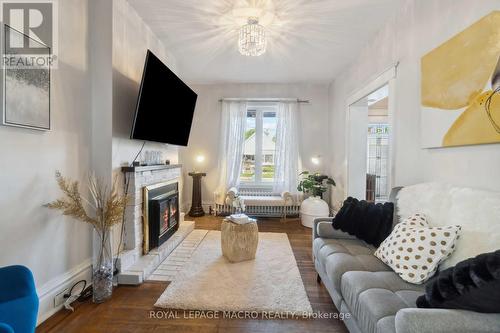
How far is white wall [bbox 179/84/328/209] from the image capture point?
5.16 m

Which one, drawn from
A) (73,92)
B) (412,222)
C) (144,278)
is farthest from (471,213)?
(73,92)

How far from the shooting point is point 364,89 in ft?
10.9

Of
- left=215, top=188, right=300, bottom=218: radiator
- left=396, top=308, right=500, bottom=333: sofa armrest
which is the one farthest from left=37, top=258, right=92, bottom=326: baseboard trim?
left=215, top=188, right=300, bottom=218: radiator

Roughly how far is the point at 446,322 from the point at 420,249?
0.65m

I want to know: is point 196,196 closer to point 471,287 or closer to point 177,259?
point 177,259

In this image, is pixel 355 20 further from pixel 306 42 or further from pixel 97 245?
pixel 97 245

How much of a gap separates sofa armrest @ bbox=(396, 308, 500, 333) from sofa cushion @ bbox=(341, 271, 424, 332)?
170 mm

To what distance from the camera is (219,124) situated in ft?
17.1

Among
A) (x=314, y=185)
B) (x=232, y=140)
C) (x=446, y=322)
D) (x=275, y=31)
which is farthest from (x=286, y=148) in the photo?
(x=446, y=322)

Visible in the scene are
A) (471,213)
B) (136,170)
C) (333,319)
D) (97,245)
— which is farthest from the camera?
(136,170)

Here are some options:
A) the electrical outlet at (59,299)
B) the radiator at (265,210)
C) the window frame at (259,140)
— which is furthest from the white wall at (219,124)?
the electrical outlet at (59,299)


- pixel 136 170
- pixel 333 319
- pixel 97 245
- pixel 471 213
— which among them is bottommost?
pixel 333 319

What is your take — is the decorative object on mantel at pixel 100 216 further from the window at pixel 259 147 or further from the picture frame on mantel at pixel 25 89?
the window at pixel 259 147

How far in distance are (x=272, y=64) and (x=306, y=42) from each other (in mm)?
861
